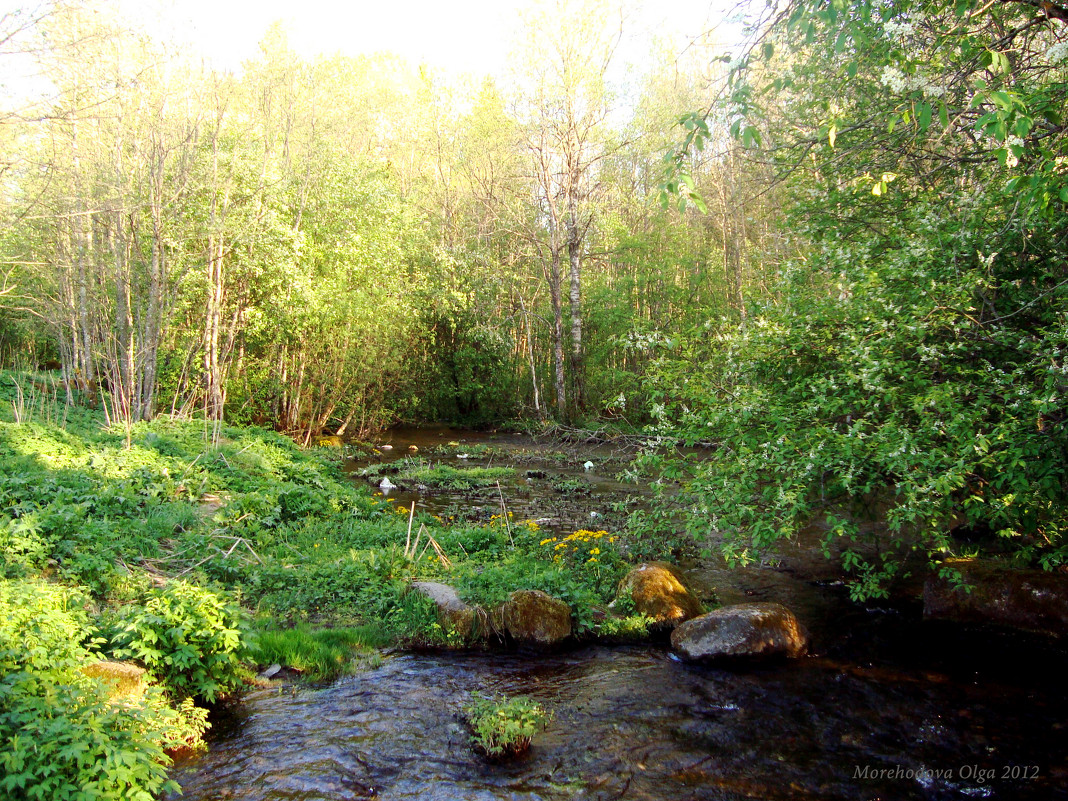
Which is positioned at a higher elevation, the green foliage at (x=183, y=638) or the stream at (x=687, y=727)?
the green foliage at (x=183, y=638)

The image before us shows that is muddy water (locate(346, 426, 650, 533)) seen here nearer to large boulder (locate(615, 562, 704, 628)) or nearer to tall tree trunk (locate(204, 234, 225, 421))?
large boulder (locate(615, 562, 704, 628))

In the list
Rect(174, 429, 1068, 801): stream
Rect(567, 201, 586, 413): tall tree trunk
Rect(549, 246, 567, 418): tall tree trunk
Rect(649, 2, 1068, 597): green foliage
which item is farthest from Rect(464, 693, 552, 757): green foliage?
Rect(567, 201, 586, 413): tall tree trunk

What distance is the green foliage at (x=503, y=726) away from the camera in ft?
16.6

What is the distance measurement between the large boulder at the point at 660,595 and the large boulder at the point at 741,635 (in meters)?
0.37

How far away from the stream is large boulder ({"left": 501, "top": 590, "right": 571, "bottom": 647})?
25 centimetres

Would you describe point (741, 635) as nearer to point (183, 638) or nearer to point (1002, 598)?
point (1002, 598)

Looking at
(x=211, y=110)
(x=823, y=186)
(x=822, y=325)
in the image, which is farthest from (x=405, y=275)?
(x=822, y=325)

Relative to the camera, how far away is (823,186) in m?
9.85

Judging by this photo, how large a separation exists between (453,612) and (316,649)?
1.43 metres

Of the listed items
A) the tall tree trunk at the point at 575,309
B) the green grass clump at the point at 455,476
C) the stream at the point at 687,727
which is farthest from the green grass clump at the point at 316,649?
the tall tree trunk at the point at 575,309

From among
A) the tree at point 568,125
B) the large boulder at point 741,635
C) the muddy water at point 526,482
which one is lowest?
the large boulder at point 741,635

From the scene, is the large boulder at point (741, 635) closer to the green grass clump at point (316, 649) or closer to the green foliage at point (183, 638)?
the green grass clump at point (316, 649)

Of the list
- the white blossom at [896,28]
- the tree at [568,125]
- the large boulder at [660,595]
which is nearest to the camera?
the white blossom at [896,28]

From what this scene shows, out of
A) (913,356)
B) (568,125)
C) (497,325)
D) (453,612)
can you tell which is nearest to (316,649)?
(453,612)
